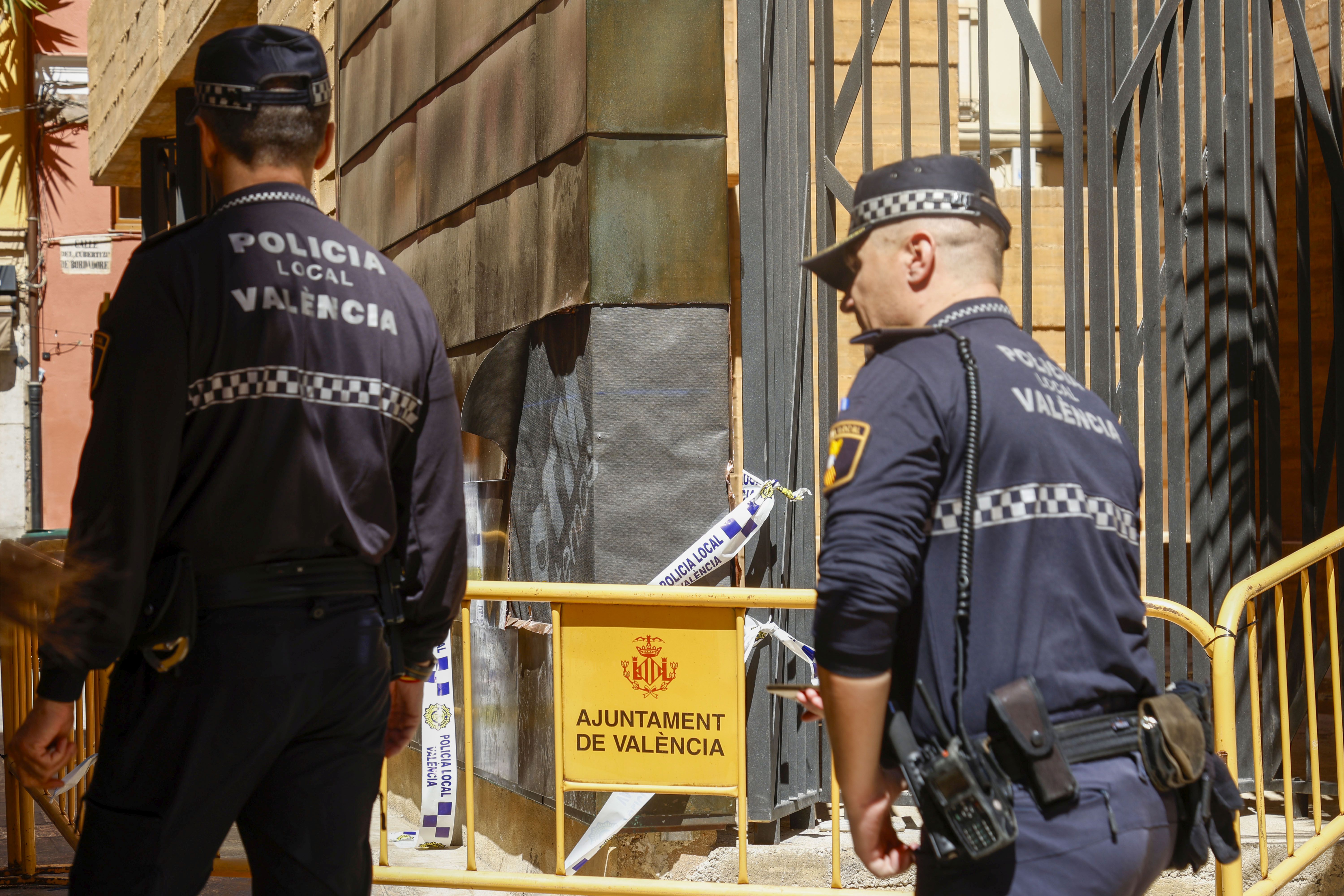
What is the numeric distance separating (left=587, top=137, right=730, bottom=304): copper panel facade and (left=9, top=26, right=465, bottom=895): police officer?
2718 mm

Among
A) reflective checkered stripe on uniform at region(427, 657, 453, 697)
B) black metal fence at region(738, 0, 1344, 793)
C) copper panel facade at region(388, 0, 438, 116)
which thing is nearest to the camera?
black metal fence at region(738, 0, 1344, 793)

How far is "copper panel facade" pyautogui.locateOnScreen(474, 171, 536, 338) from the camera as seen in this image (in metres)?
5.96

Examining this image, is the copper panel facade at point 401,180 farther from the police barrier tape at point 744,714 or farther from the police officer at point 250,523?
the police officer at point 250,523

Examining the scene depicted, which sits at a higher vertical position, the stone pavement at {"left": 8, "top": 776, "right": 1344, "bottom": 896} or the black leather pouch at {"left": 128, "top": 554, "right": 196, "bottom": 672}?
the black leather pouch at {"left": 128, "top": 554, "right": 196, "bottom": 672}

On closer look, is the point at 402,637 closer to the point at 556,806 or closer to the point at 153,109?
the point at 556,806

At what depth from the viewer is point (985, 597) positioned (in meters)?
1.99

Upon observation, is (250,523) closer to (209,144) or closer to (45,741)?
(45,741)

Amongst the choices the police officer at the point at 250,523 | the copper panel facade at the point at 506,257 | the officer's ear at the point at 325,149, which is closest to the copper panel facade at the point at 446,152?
the copper panel facade at the point at 506,257

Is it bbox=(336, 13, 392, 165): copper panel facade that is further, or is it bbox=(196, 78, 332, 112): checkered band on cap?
bbox=(336, 13, 392, 165): copper panel facade

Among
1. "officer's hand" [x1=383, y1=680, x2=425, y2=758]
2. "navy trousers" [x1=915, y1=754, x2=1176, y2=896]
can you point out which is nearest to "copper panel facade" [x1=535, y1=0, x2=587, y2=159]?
"officer's hand" [x1=383, y1=680, x2=425, y2=758]

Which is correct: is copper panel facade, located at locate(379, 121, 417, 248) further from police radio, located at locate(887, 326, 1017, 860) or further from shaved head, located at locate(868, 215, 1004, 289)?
police radio, located at locate(887, 326, 1017, 860)

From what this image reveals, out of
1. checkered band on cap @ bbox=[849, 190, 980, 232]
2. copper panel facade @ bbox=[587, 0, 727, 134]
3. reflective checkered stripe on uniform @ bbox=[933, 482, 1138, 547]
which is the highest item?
copper panel facade @ bbox=[587, 0, 727, 134]

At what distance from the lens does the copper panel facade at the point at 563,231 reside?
5.31 metres

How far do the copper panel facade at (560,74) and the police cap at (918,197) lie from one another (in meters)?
3.27
